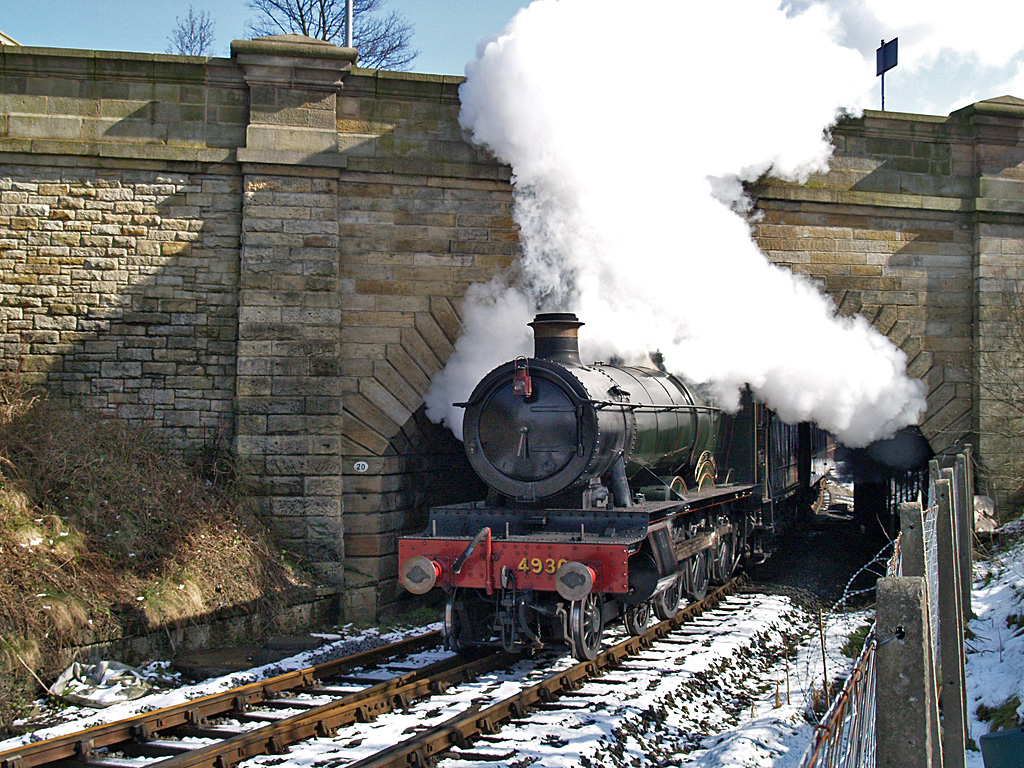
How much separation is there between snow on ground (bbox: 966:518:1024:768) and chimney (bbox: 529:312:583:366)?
396 centimetres

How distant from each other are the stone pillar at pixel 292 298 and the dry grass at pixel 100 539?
1.74 feet

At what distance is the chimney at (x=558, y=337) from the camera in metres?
7.82

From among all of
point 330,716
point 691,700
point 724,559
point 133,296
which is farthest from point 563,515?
point 133,296

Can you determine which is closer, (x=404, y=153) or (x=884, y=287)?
(x=404, y=153)

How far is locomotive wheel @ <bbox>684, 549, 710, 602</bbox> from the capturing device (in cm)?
862

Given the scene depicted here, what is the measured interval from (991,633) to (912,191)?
6.58 metres

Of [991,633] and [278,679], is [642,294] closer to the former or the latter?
[991,633]

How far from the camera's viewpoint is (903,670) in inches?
94.2

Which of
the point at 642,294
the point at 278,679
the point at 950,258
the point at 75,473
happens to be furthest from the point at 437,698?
the point at 950,258

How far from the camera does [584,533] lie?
7.02 m

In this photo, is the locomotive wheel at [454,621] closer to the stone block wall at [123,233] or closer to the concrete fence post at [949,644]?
the concrete fence post at [949,644]

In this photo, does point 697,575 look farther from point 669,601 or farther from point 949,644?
point 949,644

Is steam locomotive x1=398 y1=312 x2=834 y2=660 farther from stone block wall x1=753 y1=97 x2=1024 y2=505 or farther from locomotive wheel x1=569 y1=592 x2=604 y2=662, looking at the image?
stone block wall x1=753 y1=97 x2=1024 y2=505

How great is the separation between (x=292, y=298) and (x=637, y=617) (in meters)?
5.07
